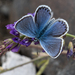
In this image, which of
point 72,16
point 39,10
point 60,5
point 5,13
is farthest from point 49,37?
point 5,13

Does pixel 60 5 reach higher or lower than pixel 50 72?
higher

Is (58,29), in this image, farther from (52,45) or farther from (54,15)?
(54,15)

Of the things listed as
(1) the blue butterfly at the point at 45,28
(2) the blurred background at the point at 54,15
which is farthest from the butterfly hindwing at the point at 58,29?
(2) the blurred background at the point at 54,15

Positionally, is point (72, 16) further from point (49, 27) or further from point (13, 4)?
point (13, 4)

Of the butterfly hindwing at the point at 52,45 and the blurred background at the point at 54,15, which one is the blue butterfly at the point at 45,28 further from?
the blurred background at the point at 54,15

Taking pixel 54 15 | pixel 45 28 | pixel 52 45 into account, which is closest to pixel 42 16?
pixel 45 28

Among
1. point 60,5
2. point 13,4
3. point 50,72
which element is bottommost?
point 50,72

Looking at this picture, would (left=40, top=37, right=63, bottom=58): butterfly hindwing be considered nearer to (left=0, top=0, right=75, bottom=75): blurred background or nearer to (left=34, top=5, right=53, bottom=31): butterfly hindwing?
(left=34, top=5, right=53, bottom=31): butterfly hindwing

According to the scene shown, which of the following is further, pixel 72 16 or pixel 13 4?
pixel 13 4
